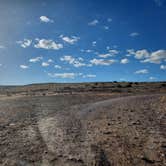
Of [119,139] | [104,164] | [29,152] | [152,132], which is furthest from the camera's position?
[152,132]

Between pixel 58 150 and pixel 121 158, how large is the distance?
6.39 ft

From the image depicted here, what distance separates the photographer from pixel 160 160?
6.02m

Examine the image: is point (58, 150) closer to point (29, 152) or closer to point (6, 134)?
point (29, 152)

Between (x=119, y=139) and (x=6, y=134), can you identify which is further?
(x=6, y=134)

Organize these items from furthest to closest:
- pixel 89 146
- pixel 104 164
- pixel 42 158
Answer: pixel 89 146 < pixel 42 158 < pixel 104 164

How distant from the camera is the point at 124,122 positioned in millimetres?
11070

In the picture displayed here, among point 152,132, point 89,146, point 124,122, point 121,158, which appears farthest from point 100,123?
point 121,158

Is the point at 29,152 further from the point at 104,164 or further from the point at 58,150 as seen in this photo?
the point at 104,164

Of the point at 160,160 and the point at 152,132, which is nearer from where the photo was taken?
the point at 160,160

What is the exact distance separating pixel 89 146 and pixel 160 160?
7.27ft

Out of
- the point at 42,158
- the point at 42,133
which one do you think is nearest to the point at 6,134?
the point at 42,133

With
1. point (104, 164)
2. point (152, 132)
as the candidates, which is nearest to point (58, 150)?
point (104, 164)

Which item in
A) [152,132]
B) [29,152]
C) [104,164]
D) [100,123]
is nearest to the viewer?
[104,164]

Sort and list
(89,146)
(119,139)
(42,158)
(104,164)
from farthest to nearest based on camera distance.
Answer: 1. (119,139)
2. (89,146)
3. (42,158)
4. (104,164)
